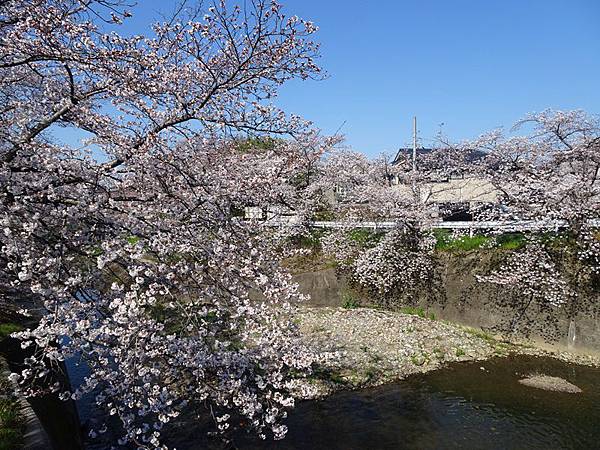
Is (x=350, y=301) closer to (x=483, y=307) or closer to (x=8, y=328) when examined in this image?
(x=483, y=307)

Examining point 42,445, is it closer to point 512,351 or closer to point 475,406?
point 475,406

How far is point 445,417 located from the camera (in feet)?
27.6

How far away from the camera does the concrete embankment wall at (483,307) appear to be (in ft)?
39.3

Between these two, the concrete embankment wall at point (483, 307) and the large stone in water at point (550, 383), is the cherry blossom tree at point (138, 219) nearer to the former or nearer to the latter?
the large stone in water at point (550, 383)

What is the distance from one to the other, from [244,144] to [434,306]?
10434mm

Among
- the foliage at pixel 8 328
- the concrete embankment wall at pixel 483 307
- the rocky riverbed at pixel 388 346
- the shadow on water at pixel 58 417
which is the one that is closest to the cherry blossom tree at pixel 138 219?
the shadow on water at pixel 58 417

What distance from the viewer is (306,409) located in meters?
8.85

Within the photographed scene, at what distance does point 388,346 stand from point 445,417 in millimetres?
3499

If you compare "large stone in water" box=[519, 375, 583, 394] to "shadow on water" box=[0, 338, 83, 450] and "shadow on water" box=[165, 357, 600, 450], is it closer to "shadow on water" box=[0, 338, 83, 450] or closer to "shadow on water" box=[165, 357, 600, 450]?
"shadow on water" box=[165, 357, 600, 450]

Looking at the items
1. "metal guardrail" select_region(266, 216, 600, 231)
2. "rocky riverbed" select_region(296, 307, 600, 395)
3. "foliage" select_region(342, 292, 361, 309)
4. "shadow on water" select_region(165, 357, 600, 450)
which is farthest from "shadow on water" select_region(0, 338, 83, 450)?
"foliage" select_region(342, 292, 361, 309)

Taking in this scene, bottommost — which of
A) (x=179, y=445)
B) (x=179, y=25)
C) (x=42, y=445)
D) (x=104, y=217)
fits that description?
(x=179, y=445)

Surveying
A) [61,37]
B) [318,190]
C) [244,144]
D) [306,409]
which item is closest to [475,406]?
[306,409]

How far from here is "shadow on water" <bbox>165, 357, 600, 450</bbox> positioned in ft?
24.5

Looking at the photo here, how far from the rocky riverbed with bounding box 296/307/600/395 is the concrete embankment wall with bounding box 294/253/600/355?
399 millimetres
